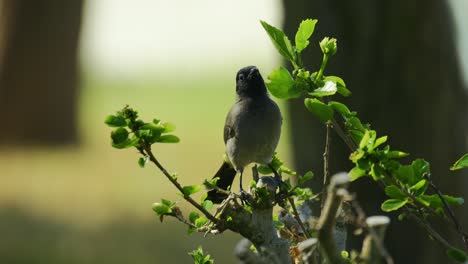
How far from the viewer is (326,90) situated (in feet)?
6.13

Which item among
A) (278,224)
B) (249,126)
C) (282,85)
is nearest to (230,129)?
(249,126)

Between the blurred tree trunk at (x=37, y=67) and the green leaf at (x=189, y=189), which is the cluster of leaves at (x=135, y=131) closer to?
the green leaf at (x=189, y=189)

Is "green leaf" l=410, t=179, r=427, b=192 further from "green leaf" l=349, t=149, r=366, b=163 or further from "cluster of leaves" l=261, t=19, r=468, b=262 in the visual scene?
"green leaf" l=349, t=149, r=366, b=163

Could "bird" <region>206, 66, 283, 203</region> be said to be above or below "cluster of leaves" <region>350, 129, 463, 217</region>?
below

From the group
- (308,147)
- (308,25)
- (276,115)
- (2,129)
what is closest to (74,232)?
(2,129)

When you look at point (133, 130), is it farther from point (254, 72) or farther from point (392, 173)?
point (254, 72)

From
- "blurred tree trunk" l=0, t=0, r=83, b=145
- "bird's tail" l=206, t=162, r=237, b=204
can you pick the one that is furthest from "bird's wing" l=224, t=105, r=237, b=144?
"blurred tree trunk" l=0, t=0, r=83, b=145

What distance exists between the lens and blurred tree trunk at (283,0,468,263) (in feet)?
16.4

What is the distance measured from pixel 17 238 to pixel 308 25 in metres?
8.28

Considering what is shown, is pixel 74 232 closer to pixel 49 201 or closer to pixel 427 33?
pixel 49 201

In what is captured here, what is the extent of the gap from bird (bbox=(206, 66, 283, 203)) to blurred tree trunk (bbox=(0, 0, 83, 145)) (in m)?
10.2

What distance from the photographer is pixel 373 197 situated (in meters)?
4.93

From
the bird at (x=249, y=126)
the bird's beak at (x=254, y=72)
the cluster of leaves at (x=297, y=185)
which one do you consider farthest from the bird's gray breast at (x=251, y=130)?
the cluster of leaves at (x=297, y=185)

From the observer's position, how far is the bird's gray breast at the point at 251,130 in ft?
10.8
